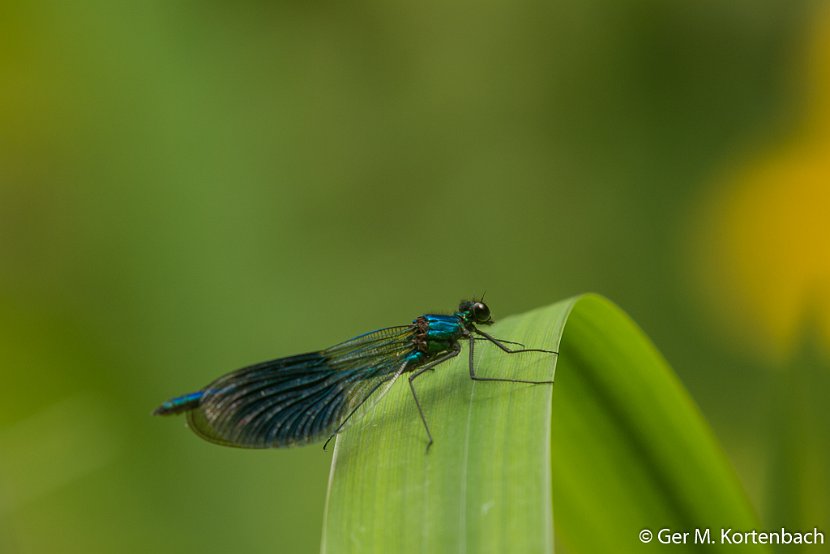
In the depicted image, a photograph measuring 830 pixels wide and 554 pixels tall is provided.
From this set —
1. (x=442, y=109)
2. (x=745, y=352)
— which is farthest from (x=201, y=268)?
(x=745, y=352)

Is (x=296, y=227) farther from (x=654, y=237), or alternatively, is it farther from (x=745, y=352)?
(x=745, y=352)

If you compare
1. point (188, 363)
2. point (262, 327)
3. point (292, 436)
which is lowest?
point (292, 436)

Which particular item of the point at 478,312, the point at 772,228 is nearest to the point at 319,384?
the point at 478,312

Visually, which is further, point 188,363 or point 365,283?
point 365,283

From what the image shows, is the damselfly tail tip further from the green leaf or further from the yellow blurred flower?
the yellow blurred flower

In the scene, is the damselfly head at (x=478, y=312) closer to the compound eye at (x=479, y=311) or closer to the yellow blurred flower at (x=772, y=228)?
the compound eye at (x=479, y=311)

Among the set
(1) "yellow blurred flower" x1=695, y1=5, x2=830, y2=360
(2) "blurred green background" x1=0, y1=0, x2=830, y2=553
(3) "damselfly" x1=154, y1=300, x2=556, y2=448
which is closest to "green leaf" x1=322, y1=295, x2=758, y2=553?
(3) "damselfly" x1=154, y1=300, x2=556, y2=448
